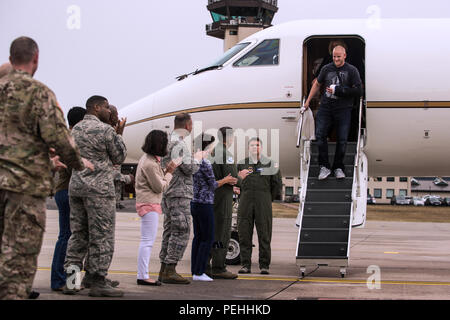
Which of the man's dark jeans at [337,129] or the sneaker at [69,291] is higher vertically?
the man's dark jeans at [337,129]

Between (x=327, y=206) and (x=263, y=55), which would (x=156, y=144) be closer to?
(x=327, y=206)

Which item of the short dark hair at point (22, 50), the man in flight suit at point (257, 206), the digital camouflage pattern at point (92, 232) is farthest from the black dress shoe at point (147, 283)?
the short dark hair at point (22, 50)

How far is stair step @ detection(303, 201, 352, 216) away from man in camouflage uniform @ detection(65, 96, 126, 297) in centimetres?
339

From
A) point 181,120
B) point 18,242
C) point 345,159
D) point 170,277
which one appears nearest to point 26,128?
point 18,242

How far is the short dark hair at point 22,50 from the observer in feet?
15.2

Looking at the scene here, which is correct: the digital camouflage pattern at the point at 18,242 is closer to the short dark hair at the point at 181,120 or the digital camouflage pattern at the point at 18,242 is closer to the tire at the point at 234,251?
the short dark hair at the point at 181,120

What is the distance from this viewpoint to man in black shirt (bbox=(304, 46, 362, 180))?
9141 mm

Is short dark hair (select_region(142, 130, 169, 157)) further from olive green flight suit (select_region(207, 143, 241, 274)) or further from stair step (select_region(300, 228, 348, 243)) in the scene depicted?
stair step (select_region(300, 228, 348, 243))

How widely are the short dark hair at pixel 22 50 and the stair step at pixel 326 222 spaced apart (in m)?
5.15

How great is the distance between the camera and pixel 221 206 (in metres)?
8.41

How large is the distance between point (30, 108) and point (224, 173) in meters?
4.13

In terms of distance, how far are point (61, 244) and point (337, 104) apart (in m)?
4.79

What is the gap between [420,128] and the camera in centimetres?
1002

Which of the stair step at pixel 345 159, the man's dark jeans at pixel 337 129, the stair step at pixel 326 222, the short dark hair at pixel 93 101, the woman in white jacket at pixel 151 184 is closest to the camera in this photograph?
the short dark hair at pixel 93 101
